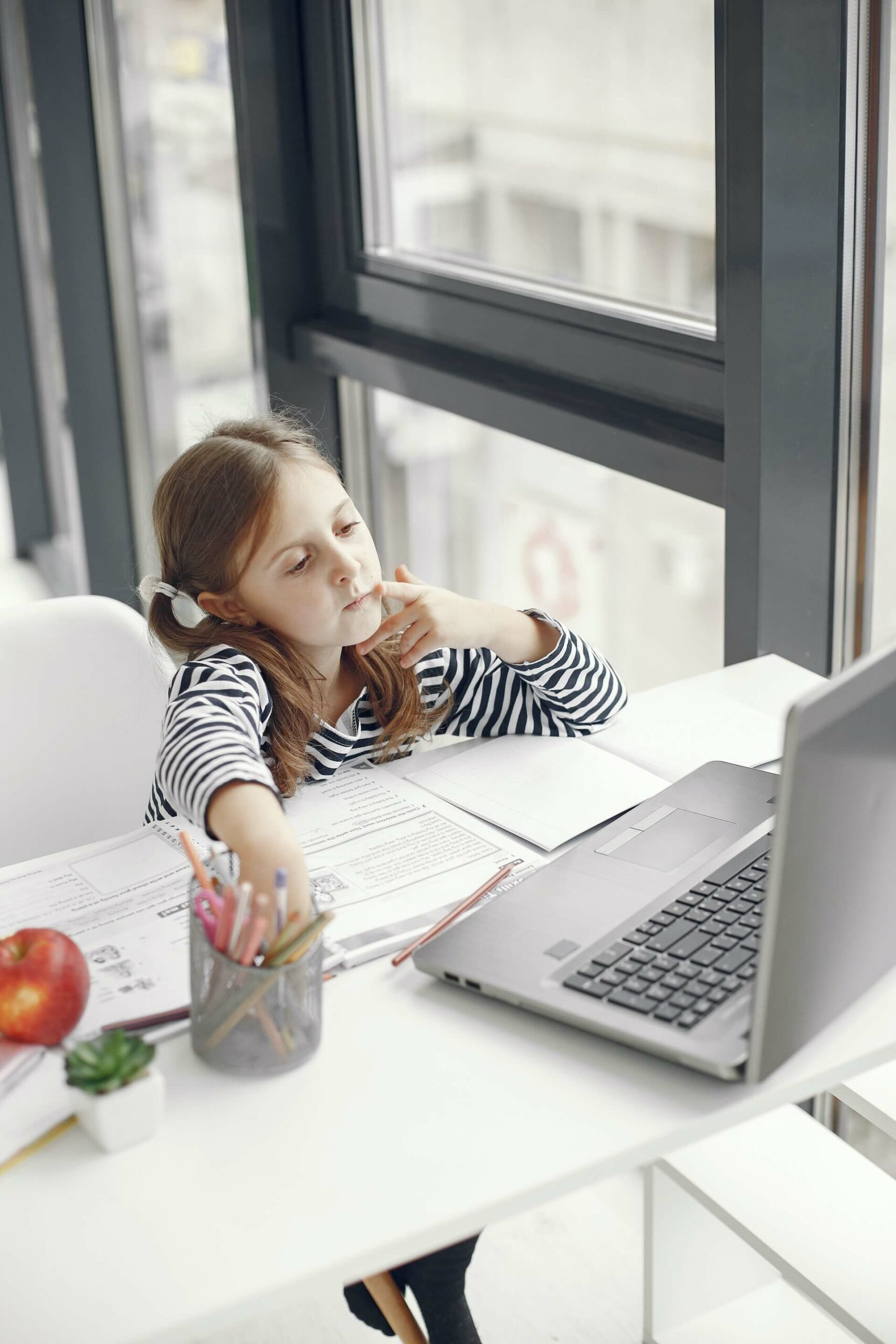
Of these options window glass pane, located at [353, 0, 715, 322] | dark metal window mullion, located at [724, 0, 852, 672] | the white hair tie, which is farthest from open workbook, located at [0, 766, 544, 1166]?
window glass pane, located at [353, 0, 715, 322]

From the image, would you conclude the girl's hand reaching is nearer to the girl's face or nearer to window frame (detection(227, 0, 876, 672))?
the girl's face

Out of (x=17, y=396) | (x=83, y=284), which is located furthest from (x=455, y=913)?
(x=17, y=396)

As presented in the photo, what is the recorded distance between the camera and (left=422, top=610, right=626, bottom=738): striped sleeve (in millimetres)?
1343

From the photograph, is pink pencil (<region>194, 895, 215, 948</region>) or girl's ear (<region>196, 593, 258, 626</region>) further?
girl's ear (<region>196, 593, 258, 626</region>)

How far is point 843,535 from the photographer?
1516mm

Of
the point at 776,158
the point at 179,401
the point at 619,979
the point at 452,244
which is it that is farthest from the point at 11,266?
the point at 619,979

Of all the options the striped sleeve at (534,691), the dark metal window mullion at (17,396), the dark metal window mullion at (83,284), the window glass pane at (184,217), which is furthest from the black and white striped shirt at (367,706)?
the dark metal window mullion at (17,396)

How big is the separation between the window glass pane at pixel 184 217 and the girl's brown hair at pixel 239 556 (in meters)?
1.06

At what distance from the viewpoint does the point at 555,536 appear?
2057mm

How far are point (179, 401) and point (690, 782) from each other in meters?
1.97

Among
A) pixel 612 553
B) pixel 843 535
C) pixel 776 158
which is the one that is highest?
pixel 776 158

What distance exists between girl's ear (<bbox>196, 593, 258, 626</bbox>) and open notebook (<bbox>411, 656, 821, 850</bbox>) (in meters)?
0.22

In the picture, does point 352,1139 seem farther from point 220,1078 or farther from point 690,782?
point 690,782

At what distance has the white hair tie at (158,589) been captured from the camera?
1306 mm
